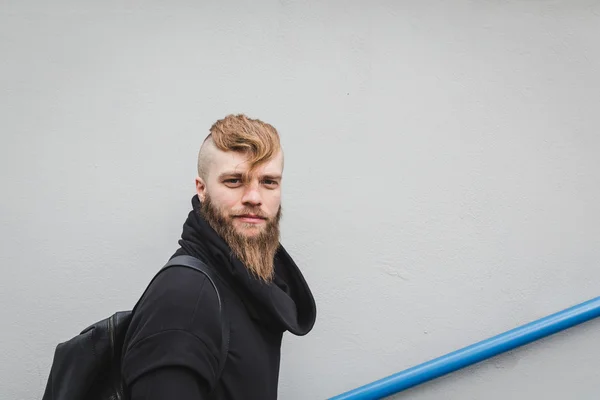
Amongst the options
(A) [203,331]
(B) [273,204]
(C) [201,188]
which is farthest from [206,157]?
(A) [203,331]

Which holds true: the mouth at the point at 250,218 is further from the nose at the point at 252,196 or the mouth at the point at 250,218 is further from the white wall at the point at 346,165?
the white wall at the point at 346,165

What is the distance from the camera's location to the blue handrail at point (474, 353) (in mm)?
1827

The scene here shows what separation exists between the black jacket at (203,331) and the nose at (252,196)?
0.10 metres

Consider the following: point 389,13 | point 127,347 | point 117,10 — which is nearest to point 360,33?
point 389,13

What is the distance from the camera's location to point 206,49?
194 centimetres

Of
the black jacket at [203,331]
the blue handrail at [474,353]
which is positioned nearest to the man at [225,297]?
the black jacket at [203,331]

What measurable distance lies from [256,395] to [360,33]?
3.77 feet

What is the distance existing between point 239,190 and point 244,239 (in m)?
0.11

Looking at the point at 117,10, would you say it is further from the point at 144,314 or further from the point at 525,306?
the point at 525,306

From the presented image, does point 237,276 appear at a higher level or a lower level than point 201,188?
lower

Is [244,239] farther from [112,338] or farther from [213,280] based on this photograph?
[112,338]

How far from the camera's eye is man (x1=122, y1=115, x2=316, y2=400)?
1173 mm

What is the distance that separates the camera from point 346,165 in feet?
6.47

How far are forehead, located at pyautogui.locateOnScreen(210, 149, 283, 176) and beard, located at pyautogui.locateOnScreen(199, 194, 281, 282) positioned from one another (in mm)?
77
